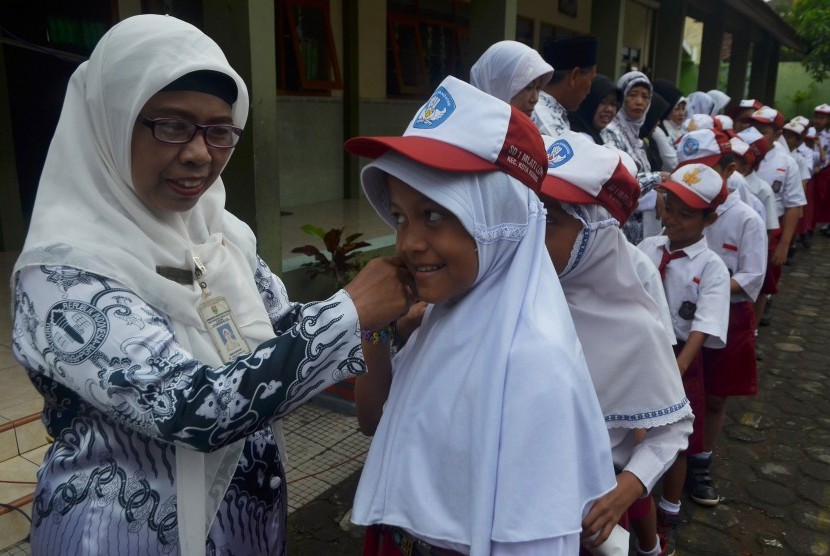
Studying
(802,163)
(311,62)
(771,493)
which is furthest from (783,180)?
(311,62)

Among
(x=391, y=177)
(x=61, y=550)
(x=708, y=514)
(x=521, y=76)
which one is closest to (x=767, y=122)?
(x=521, y=76)

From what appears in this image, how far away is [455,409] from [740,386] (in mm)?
2521

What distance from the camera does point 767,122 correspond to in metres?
7.30

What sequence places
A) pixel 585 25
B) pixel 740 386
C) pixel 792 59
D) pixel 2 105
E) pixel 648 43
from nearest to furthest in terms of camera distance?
pixel 740 386, pixel 2 105, pixel 585 25, pixel 648 43, pixel 792 59

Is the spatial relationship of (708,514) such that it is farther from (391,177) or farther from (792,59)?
(792,59)

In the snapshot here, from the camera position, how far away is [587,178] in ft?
5.85

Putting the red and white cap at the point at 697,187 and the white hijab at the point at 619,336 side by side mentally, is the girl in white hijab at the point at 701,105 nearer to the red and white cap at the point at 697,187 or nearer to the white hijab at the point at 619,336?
the red and white cap at the point at 697,187

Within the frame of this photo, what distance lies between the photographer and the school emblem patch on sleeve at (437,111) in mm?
1350

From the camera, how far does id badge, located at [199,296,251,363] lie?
1.43 metres

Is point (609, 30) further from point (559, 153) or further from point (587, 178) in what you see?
point (587, 178)

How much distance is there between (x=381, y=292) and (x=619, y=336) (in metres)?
0.81

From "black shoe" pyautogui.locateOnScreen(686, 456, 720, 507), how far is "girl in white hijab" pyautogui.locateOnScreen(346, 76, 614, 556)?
2.37m

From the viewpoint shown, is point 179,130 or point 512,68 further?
point 512,68

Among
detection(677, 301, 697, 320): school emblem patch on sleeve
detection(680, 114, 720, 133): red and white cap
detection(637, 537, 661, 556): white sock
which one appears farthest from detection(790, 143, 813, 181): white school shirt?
detection(637, 537, 661, 556): white sock
